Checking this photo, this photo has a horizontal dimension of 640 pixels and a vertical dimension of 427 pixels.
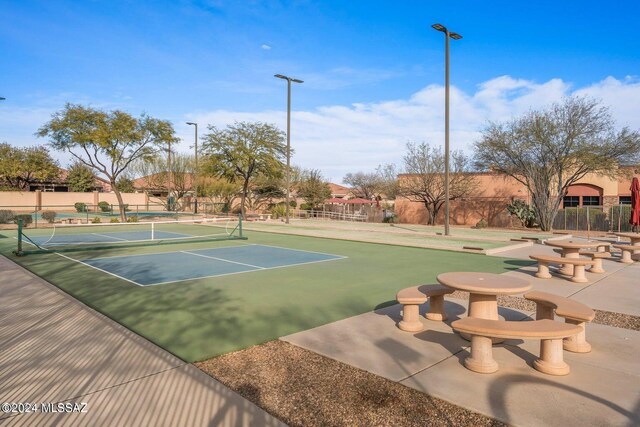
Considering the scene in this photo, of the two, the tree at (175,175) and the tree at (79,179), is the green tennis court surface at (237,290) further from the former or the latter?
the tree at (79,179)

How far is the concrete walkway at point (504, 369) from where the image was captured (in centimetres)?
369

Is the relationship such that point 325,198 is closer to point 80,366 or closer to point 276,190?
point 276,190

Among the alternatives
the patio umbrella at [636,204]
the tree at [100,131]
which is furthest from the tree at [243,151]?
the patio umbrella at [636,204]

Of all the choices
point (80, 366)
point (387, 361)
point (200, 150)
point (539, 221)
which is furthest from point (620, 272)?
point (200, 150)

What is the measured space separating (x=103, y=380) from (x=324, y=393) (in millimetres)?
2258

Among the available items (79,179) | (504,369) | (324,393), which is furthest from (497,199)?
(79,179)

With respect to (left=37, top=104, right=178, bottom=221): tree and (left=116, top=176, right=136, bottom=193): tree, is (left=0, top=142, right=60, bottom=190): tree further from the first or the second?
(left=37, top=104, right=178, bottom=221): tree

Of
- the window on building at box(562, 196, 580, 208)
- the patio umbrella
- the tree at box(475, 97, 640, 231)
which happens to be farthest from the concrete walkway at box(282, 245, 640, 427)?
the window on building at box(562, 196, 580, 208)

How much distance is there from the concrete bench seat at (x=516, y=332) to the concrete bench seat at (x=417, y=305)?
51.8 inches

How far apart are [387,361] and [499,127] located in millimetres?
26558

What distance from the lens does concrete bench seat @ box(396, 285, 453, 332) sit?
5941mm

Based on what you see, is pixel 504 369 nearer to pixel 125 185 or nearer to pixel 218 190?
pixel 218 190

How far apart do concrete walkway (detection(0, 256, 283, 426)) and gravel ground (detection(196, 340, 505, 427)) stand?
23 cm

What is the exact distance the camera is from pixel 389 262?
12805mm
